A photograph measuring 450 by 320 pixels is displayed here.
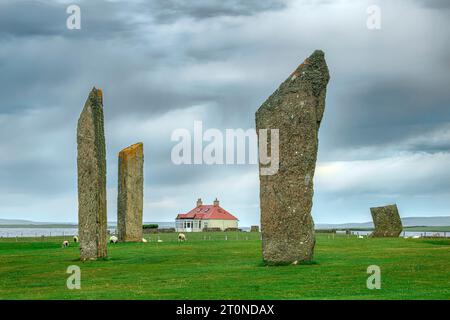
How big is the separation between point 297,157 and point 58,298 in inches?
383

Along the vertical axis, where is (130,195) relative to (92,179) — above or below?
below

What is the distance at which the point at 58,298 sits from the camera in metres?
17.7

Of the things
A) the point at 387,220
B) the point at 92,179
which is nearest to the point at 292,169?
the point at 92,179

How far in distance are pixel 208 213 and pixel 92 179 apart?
74.0 m

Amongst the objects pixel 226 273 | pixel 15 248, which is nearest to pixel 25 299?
pixel 226 273

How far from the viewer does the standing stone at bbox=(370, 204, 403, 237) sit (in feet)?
164

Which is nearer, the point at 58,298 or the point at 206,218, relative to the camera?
the point at 58,298

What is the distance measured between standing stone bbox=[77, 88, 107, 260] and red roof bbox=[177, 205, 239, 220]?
236 ft

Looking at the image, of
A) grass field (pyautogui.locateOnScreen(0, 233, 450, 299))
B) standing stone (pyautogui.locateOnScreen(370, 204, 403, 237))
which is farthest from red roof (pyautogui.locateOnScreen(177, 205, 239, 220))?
grass field (pyautogui.locateOnScreen(0, 233, 450, 299))

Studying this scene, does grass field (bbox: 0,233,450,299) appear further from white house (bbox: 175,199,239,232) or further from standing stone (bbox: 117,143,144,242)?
white house (bbox: 175,199,239,232)

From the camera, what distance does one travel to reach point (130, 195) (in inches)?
1788

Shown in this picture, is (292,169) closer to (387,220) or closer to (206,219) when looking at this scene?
(387,220)

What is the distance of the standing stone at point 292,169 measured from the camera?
948 inches
